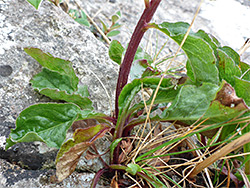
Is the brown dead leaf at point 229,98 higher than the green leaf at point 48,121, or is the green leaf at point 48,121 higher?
the brown dead leaf at point 229,98

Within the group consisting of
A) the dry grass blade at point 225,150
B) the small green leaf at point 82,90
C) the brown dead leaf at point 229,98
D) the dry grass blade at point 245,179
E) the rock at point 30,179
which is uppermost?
the brown dead leaf at point 229,98

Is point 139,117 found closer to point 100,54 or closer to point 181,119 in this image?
point 181,119

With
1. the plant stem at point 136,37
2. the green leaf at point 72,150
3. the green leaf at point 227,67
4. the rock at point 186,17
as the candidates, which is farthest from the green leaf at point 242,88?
the rock at point 186,17

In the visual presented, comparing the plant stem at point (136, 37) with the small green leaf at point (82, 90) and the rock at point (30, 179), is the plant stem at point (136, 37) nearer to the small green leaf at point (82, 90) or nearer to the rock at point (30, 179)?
the small green leaf at point (82, 90)

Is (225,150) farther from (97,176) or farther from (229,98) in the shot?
(97,176)

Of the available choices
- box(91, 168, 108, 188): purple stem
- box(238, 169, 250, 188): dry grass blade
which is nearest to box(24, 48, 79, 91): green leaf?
box(91, 168, 108, 188): purple stem

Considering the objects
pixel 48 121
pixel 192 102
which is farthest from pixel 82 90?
pixel 192 102
